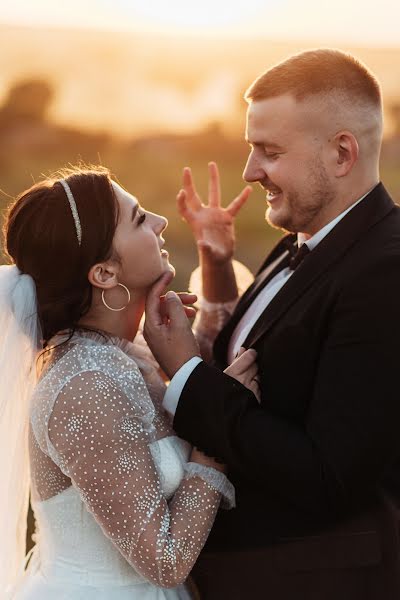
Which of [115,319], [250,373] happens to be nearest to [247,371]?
[250,373]

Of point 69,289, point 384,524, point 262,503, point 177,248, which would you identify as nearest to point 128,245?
point 69,289

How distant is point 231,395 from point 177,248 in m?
10.5

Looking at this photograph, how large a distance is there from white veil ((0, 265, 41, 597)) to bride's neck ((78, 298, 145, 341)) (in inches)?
6.8

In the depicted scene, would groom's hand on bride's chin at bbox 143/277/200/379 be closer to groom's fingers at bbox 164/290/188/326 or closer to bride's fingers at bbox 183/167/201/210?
groom's fingers at bbox 164/290/188/326

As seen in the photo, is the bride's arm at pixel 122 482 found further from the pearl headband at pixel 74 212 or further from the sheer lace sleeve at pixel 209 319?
the sheer lace sleeve at pixel 209 319

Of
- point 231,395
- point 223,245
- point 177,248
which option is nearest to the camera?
point 231,395

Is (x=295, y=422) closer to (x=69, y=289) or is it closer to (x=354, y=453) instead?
(x=354, y=453)

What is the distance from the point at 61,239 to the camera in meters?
2.48

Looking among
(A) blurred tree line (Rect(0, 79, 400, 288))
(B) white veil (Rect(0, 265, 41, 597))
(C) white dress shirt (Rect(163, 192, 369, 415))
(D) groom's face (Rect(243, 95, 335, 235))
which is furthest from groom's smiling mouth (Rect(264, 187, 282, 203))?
(A) blurred tree line (Rect(0, 79, 400, 288))

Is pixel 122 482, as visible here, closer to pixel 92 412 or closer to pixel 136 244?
pixel 92 412

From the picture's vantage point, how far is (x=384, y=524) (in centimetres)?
254

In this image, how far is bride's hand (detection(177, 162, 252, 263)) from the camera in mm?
3707

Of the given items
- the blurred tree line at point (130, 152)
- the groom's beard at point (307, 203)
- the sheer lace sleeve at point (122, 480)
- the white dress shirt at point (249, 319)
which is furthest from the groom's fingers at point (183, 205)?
the blurred tree line at point (130, 152)

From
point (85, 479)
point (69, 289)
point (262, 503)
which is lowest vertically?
point (262, 503)
